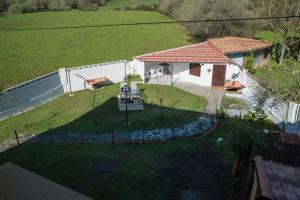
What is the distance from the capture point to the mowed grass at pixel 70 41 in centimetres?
3341

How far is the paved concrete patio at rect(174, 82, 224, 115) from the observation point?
2144 centimetres

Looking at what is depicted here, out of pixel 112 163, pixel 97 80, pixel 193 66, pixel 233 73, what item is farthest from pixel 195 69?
pixel 112 163

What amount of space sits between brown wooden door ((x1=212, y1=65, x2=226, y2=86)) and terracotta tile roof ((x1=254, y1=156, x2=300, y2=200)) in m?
18.7

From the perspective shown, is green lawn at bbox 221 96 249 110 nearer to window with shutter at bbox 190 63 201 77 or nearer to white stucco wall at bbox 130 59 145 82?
window with shutter at bbox 190 63 201 77

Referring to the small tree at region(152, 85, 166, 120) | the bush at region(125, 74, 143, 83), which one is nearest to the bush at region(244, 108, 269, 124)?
the small tree at region(152, 85, 166, 120)

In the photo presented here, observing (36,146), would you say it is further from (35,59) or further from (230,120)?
(35,59)

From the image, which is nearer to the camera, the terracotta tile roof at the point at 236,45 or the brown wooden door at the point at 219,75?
the brown wooden door at the point at 219,75

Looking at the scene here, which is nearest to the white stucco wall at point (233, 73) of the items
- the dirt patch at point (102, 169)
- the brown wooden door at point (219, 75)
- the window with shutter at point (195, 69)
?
the brown wooden door at point (219, 75)

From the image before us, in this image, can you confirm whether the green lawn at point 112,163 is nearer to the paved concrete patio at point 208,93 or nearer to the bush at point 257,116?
the bush at point 257,116

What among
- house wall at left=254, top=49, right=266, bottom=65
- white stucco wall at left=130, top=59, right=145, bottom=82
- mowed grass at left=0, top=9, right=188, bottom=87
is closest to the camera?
white stucco wall at left=130, top=59, right=145, bottom=82

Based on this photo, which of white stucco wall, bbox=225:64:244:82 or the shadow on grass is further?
white stucco wall, bbox=225:64:244:82

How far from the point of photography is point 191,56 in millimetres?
25969

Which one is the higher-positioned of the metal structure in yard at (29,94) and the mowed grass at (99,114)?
the metal structure in yard at (29,94)

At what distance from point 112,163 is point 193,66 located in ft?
52.9
